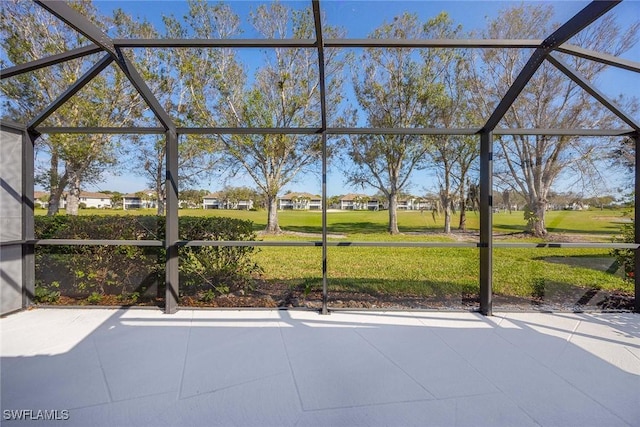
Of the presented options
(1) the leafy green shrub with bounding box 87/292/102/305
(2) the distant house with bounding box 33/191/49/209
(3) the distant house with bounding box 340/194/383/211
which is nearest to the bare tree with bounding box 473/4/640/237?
(3) the distant house with bounding box 340/194/383/211

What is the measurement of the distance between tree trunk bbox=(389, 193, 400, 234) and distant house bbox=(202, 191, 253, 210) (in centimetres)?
197

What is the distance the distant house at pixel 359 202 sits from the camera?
404 centimetres

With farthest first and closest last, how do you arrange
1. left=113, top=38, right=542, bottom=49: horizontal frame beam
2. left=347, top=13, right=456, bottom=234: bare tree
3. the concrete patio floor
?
1. left=347, top=13, right=456, bottom=234: bare tree
2. left=113, top=38, right=542, bottom=49: horizontal frame beam
3. the concrete patio floor

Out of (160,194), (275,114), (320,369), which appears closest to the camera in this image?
(320,369)

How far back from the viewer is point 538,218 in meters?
4.02

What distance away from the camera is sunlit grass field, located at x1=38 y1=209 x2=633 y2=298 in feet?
12.7

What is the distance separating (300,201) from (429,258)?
2.00 meters

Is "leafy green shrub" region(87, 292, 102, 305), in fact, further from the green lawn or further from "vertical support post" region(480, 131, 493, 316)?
→ "vertical support post" region(480, 131, 493, 316)

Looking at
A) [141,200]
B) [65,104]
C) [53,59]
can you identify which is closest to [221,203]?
[141,200]

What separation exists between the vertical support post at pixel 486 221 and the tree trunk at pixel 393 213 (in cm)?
107

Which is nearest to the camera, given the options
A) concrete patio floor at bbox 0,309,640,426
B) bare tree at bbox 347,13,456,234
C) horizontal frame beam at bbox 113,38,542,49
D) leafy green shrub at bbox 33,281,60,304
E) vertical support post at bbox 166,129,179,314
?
concrete patio floor at bbox 0,309,640,426

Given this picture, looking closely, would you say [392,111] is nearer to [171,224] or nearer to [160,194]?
[171,224]

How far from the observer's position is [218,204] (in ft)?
13.3

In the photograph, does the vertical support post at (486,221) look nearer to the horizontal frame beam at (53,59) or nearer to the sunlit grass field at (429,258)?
the sunlit grass field at (429,258)
